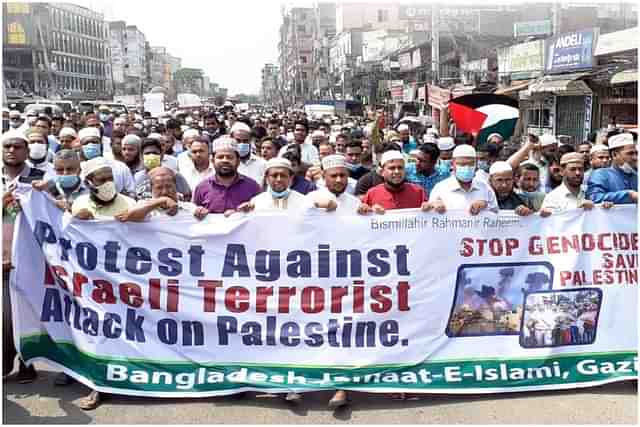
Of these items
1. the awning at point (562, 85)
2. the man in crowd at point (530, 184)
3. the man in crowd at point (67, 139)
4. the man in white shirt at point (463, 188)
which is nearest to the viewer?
the man in white shirt at point (463, 188)

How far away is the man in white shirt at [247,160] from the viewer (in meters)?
7.49

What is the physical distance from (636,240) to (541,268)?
750 millimetres

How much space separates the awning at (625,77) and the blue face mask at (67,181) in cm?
1531

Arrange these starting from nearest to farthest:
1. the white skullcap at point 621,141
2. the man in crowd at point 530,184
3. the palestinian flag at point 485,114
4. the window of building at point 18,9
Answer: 1. the white skullcap at point 621,141
2. the man in crowd at point 530,184
3. the palestinian flag at point 485,114
4. the window of building at point 18,9

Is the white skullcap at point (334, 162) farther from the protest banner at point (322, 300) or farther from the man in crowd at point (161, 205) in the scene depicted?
the man in crowd at point (161, 205)

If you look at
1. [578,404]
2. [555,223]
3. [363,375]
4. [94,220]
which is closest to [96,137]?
[94,220]

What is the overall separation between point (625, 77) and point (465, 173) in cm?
1400

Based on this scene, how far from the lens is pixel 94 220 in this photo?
15.0 feet

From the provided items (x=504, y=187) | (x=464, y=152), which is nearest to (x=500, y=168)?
(x=504, y=187)

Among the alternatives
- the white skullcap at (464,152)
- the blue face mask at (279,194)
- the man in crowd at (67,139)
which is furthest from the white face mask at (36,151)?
the white skullcap at (464,152)

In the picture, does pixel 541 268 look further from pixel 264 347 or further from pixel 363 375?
pixel 264 347

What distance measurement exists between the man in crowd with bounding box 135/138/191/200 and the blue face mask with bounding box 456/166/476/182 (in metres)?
2.47

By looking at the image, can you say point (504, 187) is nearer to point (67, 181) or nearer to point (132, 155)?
point (67, 181)

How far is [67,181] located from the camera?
515cm
